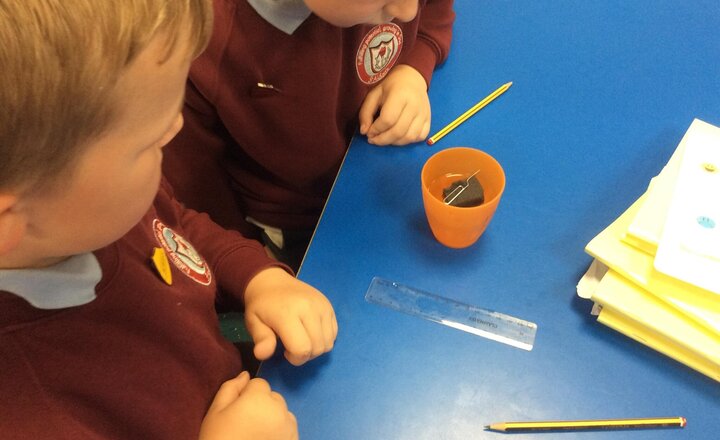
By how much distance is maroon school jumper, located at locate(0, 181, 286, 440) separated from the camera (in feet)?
1.45

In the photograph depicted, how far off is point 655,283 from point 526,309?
13 centimetres

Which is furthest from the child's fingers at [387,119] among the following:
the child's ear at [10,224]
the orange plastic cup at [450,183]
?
the child's ear at [10,224]

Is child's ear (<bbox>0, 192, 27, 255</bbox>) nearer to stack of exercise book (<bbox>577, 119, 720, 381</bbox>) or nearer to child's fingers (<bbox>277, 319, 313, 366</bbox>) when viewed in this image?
child's fingers (<bbox>277, 319, 313, 366</bbox>)

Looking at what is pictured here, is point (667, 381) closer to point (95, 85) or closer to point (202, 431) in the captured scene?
point (202, 431)

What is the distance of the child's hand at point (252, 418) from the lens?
546 millimetres

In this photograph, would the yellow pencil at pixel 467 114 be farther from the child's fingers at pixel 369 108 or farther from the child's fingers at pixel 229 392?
the child's fingers at pixel 229 392

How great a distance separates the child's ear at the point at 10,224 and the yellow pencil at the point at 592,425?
0.43 meters

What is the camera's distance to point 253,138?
2.86 feet

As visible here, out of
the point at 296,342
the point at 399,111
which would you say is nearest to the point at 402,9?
the point at 399,111

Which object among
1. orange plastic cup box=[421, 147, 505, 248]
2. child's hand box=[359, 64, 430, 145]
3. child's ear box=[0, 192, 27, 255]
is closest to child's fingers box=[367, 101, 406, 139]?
child's hand box=[359, 64, 430, 145]

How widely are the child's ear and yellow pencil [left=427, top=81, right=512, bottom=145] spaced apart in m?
0.53

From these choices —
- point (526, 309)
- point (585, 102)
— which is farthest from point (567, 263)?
point (585, 102)

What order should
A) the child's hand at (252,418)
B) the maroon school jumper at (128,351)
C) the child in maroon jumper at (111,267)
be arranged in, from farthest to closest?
the child's hand at (252,418) < the maroon school jumper at (128,351) < the child in maroon jumper at (111,267)

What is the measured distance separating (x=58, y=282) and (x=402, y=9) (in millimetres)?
481
